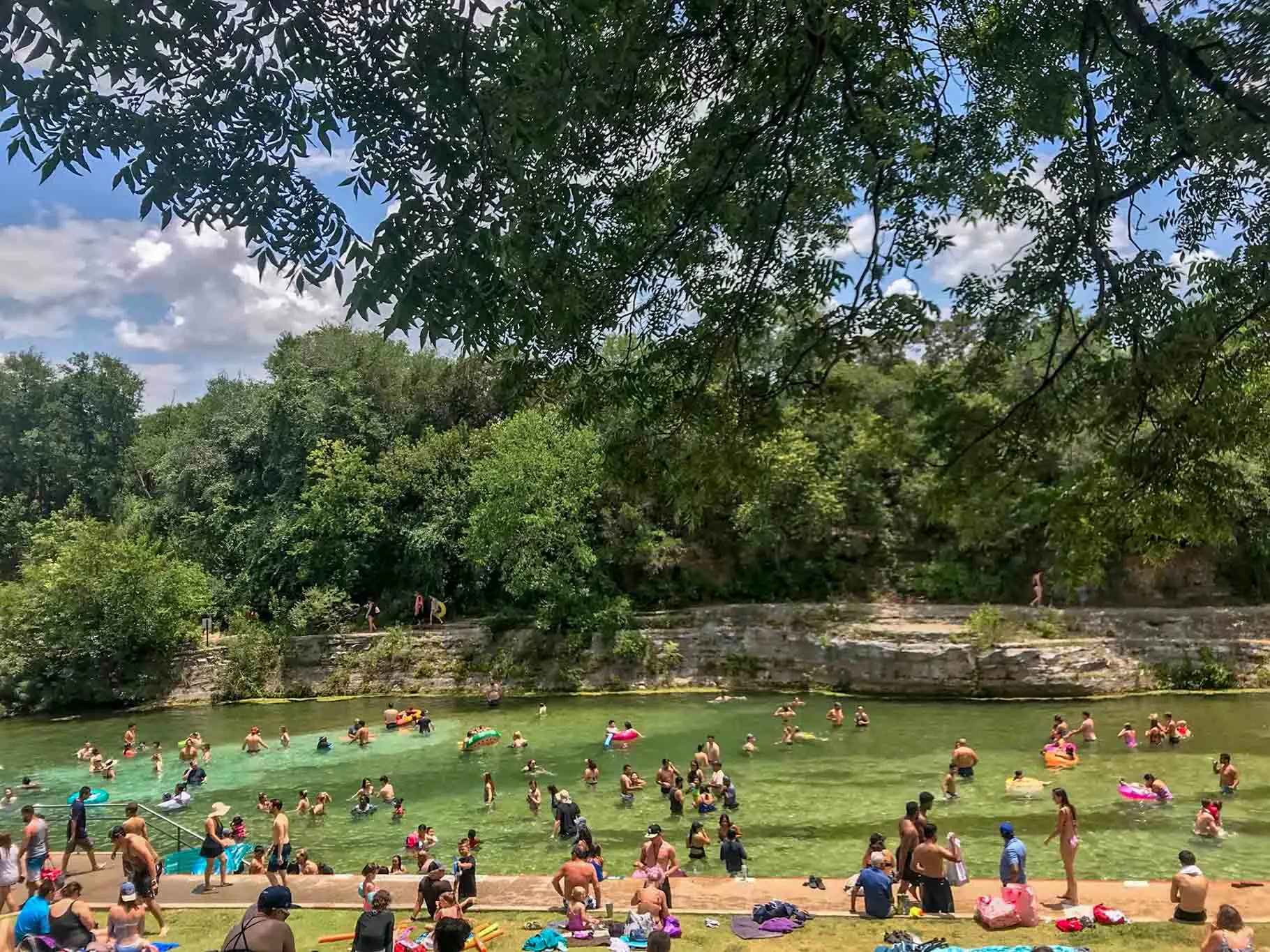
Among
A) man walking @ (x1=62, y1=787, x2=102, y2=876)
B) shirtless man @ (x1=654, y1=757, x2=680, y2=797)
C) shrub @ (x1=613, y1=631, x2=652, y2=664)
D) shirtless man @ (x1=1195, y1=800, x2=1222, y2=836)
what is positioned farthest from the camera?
shrub @ (x1=613, y1=631, x2=652, y2=664)

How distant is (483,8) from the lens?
15.5 feet

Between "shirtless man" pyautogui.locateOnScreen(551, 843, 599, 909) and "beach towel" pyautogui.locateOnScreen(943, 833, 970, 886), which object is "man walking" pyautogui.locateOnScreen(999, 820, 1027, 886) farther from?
"shirtless man" pyautogui.locateOnScreen(551, 843, 599, 909)

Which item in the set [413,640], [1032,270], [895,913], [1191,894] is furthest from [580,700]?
[1032,270]

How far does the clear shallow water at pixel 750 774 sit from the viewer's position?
46.4 feet

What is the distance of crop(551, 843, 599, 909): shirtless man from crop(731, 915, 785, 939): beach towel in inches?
71.5

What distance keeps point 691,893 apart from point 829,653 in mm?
16992

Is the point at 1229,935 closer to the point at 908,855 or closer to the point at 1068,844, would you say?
the point at 1068,844

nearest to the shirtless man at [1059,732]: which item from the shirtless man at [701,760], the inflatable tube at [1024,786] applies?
the inflatable tube at [1024,786]

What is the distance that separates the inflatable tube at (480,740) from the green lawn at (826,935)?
11955mm

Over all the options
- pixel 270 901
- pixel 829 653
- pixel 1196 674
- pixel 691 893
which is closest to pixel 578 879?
pixel 691 893

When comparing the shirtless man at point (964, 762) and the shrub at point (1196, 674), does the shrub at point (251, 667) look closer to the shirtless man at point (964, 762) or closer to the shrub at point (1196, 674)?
the shirtless man at point (964, 762)

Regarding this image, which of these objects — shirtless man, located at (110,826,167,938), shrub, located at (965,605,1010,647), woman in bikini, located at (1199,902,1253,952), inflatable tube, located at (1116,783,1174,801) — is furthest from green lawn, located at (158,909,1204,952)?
shrub, located at (965,605,1010,647)

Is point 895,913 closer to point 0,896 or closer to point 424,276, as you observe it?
point 424,276

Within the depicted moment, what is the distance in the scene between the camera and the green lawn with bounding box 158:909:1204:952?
8961 millimetres
